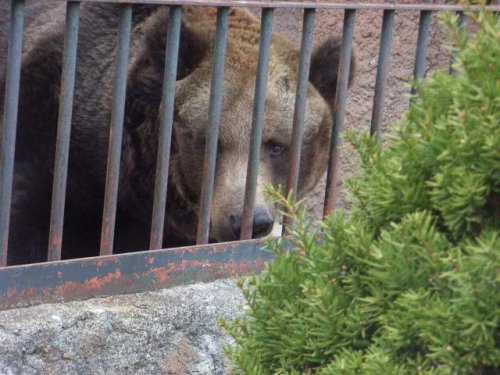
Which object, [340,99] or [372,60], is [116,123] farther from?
[372,60]

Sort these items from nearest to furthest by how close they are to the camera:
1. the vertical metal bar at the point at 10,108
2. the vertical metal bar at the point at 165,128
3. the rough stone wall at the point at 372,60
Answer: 1. the vertical metal bar at the point at 10,108
2. the vertical metal bar at the point at 165,128
3. the rough stone wall at the point at 372,60

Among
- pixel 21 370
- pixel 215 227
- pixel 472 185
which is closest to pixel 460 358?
pixel 472 185

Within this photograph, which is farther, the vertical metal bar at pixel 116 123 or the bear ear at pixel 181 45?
the bear ear at pixel 181 45

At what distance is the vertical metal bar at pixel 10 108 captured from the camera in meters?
3.23

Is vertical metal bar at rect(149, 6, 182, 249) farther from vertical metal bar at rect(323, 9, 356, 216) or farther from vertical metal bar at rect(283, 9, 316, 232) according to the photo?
vertical metal bar at rect(323, 9, 356, 216)

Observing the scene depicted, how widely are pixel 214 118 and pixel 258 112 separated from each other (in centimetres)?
20

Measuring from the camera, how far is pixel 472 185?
72.3 inches

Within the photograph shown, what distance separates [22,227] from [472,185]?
3.46 m

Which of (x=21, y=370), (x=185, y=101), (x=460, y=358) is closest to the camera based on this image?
(x=460, y=358)

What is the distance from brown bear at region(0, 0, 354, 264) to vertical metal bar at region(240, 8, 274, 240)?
0.49 meters

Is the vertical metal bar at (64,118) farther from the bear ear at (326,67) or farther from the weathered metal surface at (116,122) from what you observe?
the bear ear at (326,67)

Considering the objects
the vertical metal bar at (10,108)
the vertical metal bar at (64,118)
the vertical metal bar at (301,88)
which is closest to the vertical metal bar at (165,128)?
the vertical metal bar at (64,118)

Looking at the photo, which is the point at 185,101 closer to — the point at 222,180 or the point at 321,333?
the point at 222,180

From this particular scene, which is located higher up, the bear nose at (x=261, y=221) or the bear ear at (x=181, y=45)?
the bear ear at (x=181, y=45)
